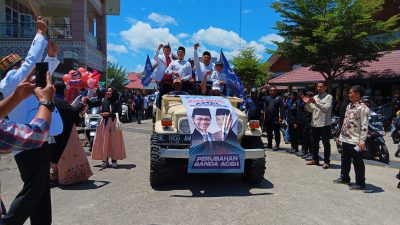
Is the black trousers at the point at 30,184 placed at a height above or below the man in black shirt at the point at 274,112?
below

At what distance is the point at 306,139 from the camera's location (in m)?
10.2

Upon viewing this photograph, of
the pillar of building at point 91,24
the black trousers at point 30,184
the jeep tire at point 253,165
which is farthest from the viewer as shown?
the pillar of building at point 91,24

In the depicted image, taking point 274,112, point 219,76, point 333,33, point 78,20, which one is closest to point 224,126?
point 219,76

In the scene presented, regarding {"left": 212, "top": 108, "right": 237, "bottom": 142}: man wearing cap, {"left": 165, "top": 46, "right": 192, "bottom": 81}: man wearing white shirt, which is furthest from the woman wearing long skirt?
{"left": 165, "top": 46, "right": 192, "bottom": 81}: man wearing white shirt

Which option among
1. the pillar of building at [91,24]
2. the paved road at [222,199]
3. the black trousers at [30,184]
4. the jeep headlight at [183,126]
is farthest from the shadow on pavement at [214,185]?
the pillar of building at [91,24]

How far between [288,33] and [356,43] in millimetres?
3362

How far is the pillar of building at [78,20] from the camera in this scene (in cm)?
2198

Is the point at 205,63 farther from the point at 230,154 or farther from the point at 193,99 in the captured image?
the point at 230,154

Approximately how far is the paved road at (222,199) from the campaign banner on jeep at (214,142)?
0.46 meters

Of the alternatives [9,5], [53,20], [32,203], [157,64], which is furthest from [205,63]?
[53,20]

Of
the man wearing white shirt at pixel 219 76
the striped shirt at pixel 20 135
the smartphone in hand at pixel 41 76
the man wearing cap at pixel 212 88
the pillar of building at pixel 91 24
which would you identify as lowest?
the striped shirt at pixel 20 135

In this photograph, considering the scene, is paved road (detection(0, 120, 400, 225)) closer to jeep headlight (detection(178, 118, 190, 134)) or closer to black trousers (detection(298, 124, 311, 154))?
jeep headlight (detection(178, 118, 190, 134))

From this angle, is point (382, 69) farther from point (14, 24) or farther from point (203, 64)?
point (14, 24)

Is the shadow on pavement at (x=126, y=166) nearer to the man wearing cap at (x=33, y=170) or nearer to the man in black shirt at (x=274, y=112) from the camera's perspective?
the man in black shirt at (x=274, y=112)
